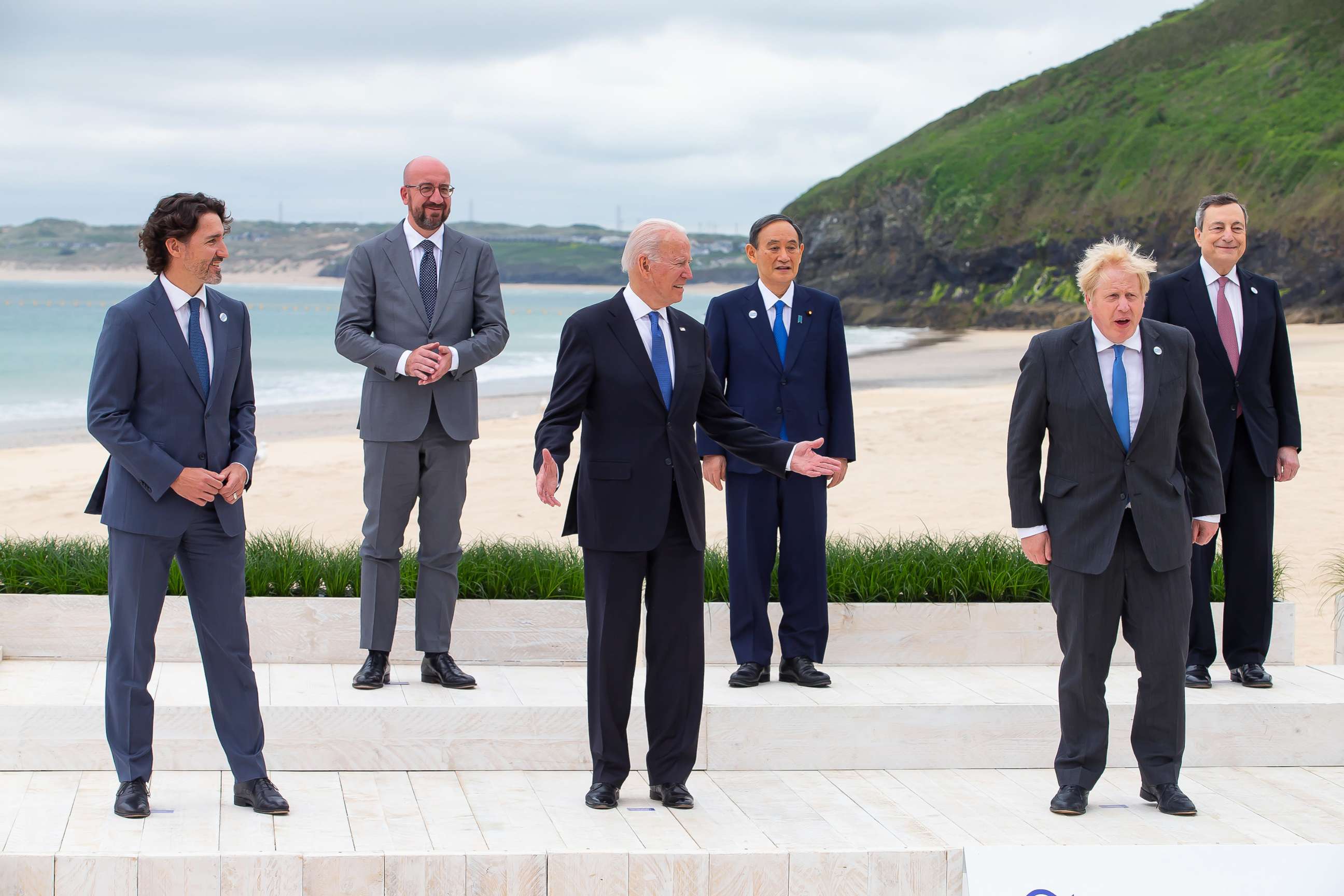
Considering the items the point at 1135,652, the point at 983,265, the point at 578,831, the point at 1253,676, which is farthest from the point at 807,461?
the point at 983,265

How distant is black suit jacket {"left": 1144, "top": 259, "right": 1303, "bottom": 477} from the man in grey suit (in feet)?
8.29

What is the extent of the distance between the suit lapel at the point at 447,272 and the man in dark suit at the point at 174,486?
1018 millimetres

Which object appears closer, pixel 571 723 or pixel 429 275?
pixel 571 723

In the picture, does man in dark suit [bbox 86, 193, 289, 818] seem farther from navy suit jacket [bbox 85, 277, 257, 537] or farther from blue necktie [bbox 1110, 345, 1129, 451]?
blue necktie [bbox 1110, 345, 1129, 451]

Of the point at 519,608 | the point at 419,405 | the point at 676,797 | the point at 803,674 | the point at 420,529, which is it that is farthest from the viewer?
the point at 519,608

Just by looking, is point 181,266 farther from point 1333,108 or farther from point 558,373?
point 1333,108

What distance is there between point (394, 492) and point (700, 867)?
189 centimetres

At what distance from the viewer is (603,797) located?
412 centimetres

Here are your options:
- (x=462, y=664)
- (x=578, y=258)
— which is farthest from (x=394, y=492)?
(x=578, y=258)

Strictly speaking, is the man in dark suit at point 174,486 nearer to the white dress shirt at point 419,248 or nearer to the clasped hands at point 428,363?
the clasped hands at point 428,363

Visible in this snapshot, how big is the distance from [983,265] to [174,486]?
57942mm

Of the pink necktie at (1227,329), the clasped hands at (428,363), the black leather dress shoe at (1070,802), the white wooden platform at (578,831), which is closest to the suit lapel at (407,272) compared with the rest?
the clasped hands at (428,363)

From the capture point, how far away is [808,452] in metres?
4.16

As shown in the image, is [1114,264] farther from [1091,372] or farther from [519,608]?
[519,608]
